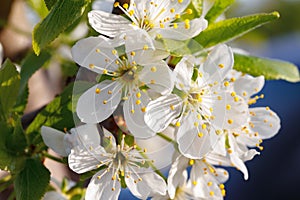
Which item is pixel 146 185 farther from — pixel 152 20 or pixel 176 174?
pixel 152 20

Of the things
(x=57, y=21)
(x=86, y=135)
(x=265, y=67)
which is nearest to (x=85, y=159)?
(x=86, y=135)

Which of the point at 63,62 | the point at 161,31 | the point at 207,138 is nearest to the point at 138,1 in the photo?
the point at 161,31

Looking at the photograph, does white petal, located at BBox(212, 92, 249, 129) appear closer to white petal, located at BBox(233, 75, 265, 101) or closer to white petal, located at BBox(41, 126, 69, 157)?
white petal, located at BBox(233, 75, 265, 101)

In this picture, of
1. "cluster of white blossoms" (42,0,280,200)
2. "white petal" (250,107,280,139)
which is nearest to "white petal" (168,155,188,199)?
"cluster of white blossoms" (42,0,280,200)

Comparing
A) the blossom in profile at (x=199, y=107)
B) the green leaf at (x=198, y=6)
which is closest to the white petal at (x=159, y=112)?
the blossom in profile at (x=199, y=107)

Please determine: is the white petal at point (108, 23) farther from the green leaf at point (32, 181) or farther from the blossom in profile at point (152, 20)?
the green leaf at point (32, 181)

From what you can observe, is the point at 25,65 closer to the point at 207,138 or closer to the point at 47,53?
the point at 47,53
